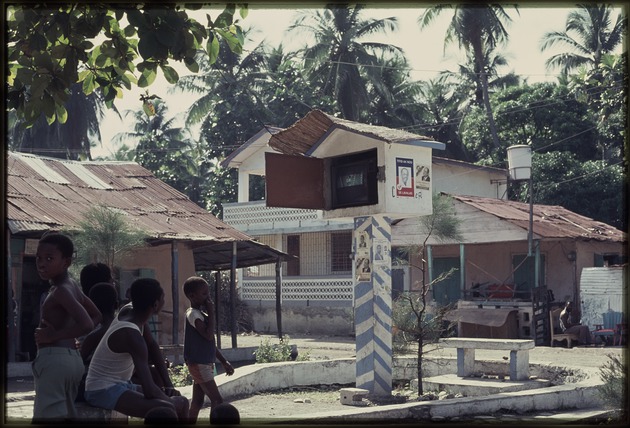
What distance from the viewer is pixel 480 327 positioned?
23062 mm

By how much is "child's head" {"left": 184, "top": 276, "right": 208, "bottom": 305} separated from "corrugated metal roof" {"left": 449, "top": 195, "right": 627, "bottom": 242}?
15060mm

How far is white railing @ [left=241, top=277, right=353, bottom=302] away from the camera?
26.1 m

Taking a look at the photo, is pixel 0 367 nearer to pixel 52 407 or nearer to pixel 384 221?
pixel 52 407

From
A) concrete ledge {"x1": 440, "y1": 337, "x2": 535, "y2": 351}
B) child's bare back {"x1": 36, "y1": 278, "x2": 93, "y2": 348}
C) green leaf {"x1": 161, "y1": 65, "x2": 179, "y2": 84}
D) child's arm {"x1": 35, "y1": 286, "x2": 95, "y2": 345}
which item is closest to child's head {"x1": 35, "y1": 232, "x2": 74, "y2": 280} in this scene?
child's bare back {"x1": 36, "y1": 278, "x2": 93, "y2": 348}

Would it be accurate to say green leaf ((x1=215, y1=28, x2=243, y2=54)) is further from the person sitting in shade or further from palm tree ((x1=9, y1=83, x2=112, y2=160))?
palm tree ((x1=9, y1=83, x2=112, y2=160))

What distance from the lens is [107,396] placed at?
19.6 ft

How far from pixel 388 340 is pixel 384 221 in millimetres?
1466

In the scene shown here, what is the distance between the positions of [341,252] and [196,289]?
779 inches

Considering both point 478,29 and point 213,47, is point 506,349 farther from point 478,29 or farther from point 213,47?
point 478,29

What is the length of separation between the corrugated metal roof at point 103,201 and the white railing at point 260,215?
→ 20.1 feet

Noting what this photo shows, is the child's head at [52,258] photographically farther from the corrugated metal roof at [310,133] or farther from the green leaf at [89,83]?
the corrugated metal roof at [310,133]

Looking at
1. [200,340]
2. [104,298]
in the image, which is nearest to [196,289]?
[200,340]

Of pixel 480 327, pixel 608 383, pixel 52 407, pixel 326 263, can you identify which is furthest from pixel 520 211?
pixel 52 407

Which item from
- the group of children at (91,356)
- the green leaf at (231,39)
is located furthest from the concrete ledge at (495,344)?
the group of children at (91,356)
